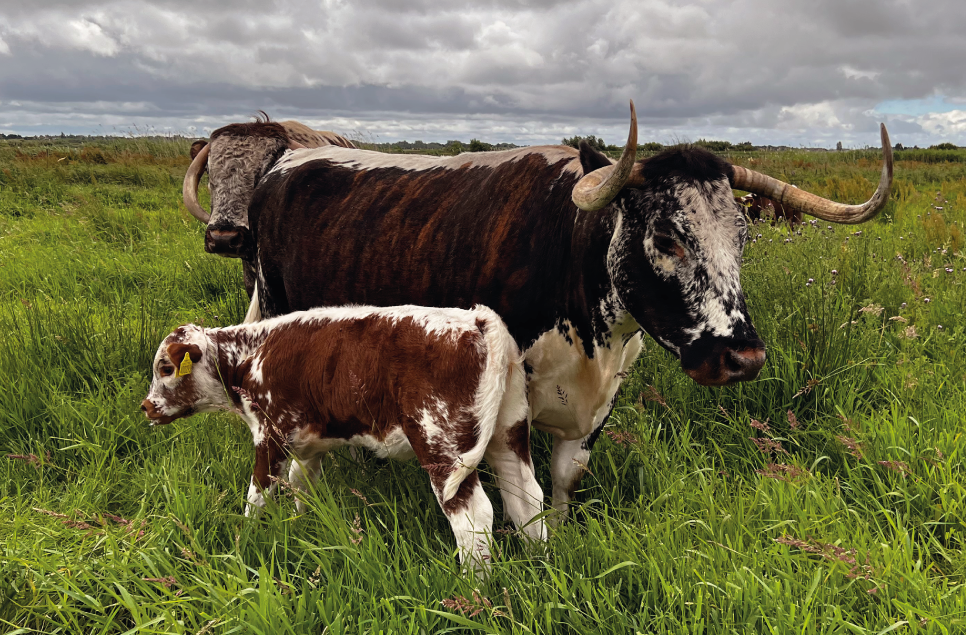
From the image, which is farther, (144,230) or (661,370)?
(144,230)

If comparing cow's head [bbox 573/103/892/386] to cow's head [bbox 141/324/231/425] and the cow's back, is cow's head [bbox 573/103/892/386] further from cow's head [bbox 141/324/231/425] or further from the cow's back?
cow's head [bbox 141/324/231/425]

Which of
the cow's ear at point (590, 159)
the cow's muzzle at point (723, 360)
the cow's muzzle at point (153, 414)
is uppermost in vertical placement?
the cow's ear at point (590, 159)

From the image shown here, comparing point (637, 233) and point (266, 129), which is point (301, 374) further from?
point (266, 129)

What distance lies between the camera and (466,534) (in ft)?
8.63

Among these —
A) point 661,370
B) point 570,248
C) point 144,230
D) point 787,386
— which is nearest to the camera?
point 570,248

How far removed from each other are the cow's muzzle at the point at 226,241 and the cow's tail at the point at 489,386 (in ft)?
8.43

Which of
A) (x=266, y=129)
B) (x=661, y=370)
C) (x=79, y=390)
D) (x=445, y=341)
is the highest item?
(x=266, y=129)

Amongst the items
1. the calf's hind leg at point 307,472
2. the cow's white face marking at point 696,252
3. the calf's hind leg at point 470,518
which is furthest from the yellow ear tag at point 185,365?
the cow's white face marking at point 696,252

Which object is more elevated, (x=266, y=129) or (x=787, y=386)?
(x=266, y=129)

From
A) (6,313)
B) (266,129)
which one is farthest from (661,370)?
(6,313)

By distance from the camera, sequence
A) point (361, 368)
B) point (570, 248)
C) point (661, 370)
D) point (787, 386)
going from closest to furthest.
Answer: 1. point (361, 368)
2. point (570, 248)
3. point (787, 386)
4. point (661, 370)

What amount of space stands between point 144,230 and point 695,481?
929cm

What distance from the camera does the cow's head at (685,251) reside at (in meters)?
2.57

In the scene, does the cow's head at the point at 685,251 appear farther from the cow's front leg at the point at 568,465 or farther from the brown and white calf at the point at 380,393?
the cow's front leg at the point at 568,465
